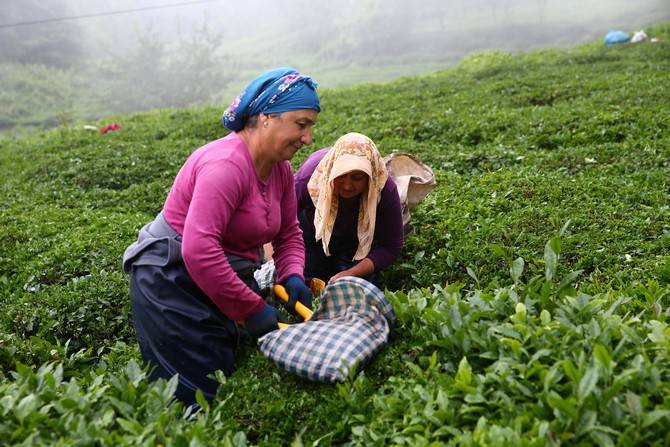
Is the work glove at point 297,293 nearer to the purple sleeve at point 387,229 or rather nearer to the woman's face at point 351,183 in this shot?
the woman's face at point 351,183

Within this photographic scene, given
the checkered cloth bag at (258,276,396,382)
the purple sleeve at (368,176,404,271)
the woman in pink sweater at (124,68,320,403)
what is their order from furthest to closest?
the purple sleeve at (368,176,404,271), the woman in pink sweater at (124,68,320,403), the checkered cloth bag at (258,276,396,382)

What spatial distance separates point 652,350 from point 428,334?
0.70m

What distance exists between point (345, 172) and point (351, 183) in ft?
0.52

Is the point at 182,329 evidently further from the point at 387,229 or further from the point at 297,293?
the point at 387,229

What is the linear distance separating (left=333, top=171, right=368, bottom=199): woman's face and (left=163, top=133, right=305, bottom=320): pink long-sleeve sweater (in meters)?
0.54

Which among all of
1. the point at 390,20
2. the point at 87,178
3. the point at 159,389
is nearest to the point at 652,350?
the point at 159,389

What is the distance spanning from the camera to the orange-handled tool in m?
2.61

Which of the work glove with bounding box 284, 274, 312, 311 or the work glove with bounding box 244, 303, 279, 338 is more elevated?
the work glove with bounding box 244, 303, 279, 338

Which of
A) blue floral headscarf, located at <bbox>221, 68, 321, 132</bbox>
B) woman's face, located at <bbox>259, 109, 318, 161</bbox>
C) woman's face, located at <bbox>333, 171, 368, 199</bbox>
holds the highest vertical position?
blue floral headscarf, located at <bbox>221, 68, 321, 132</bbox>

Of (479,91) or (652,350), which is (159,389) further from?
(479,91)

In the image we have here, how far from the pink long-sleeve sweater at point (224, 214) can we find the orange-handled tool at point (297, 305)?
0.18m

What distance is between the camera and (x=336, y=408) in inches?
79.9

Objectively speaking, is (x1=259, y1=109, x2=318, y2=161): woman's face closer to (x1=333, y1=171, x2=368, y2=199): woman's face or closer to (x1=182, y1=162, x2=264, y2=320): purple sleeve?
(x1=182, y1=162, x2=264, y2=320): purple sleeve

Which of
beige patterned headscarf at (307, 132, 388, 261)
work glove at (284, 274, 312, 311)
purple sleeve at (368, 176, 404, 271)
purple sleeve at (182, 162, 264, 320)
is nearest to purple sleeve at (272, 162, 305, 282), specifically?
work glove at (284, 274, 312, 311)
